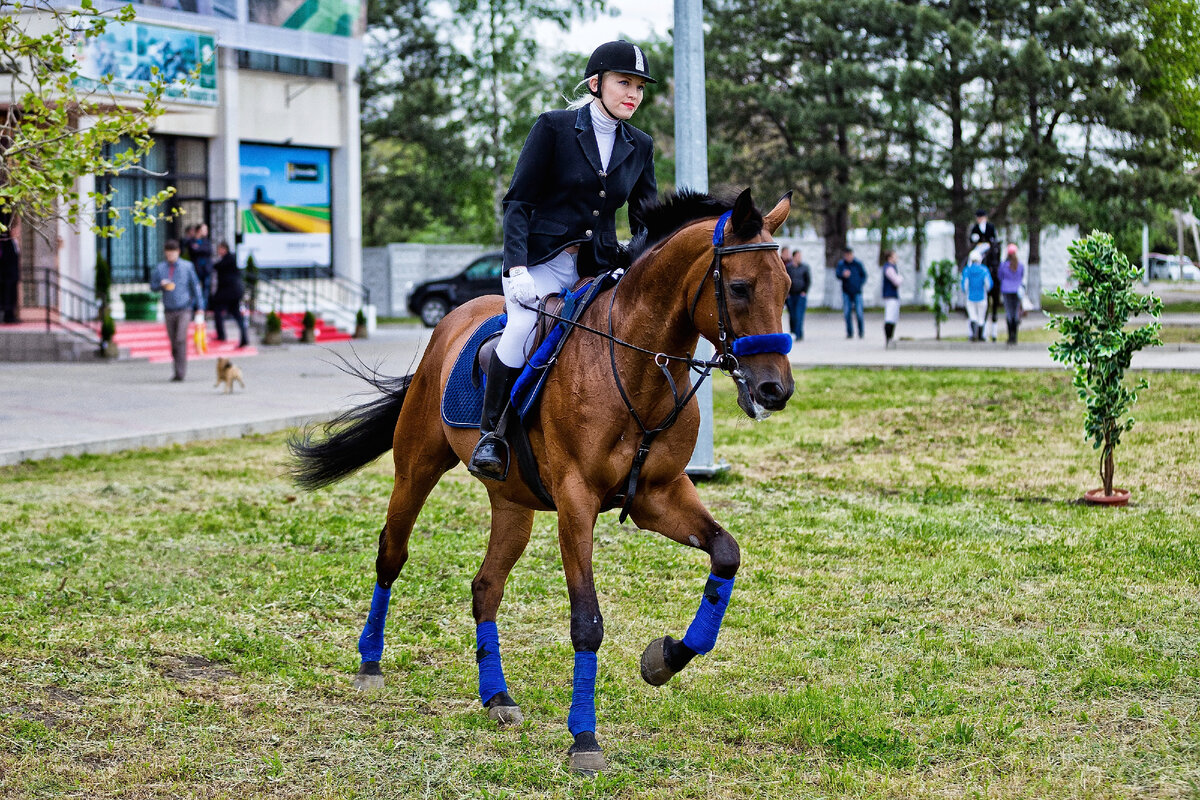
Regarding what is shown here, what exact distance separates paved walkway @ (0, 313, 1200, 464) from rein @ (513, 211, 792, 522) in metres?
4.99

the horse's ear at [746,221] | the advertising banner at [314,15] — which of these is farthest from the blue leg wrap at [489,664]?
the advertising banner at [314,15]

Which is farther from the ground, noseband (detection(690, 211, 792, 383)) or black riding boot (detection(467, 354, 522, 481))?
noseband (detection(690, 211, 792, 383))

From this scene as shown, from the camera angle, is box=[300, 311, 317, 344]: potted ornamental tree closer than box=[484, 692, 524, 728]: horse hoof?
No

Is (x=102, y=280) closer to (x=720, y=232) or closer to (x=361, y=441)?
(x=361, y=441)

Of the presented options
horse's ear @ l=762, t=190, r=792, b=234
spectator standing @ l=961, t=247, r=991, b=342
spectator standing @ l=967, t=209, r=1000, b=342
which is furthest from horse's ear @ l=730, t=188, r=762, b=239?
spectator standing @ l=961, t=247, r=991, b=342

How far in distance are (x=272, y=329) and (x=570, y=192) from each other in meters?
23.7

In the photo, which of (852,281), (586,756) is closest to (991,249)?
(852,281)

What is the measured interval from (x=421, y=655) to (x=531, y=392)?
1832mm

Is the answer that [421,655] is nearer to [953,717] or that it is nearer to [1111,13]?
[953,717]

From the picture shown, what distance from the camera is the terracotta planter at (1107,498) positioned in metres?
9.60

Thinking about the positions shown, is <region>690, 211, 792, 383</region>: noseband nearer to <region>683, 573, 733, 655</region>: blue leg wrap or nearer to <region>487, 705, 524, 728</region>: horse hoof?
<region>683, 573, 733, 655</region>: blue leg wrap

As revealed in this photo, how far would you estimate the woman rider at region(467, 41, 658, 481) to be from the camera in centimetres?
524

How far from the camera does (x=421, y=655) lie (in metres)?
6.38

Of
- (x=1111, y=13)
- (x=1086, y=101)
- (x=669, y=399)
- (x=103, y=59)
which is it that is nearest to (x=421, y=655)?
(x=669, y=399)
